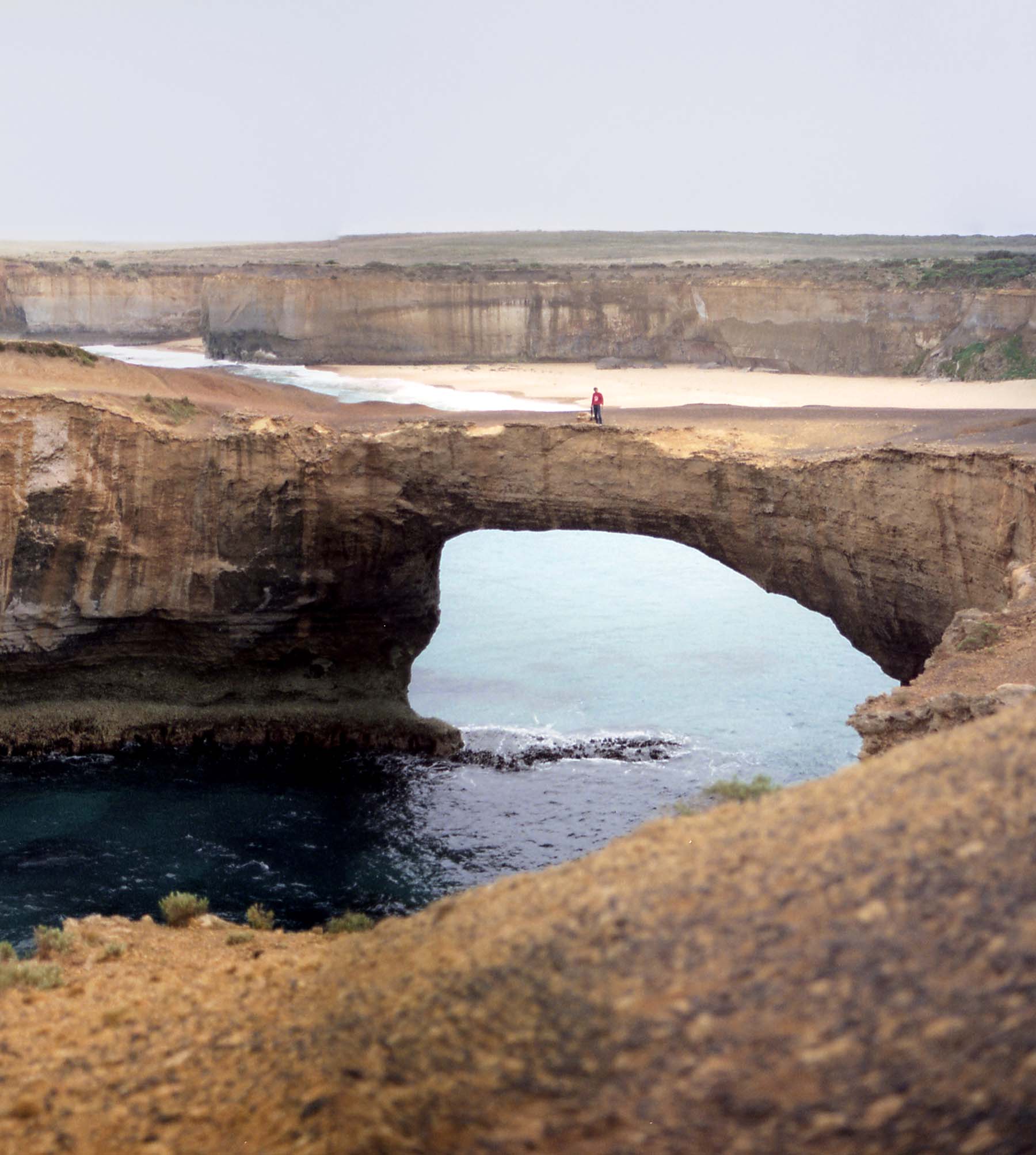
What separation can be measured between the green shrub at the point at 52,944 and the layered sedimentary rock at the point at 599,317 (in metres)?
35.4

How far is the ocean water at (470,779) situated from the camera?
16.5m

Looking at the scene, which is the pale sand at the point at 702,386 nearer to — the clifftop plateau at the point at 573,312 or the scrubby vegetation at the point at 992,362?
the scrubby vegetation at the point at 992,362

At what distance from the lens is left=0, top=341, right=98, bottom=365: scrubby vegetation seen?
67.3 ft

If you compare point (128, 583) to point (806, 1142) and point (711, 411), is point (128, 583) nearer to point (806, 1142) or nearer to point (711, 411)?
point (711, 411)

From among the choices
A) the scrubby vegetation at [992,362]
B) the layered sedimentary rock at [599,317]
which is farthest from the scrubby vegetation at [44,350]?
the layered sedimentary rock at [599,317]

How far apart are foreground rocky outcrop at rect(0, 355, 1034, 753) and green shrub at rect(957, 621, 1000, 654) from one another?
376 centimetres

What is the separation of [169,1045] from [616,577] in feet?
100.0

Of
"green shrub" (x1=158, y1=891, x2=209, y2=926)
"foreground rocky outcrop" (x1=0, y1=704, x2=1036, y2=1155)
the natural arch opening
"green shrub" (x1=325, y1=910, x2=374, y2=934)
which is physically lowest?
the natural arch opening

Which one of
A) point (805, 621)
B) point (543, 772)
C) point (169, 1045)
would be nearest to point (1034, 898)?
point (169, 1045)

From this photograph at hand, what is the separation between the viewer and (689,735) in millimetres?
23562

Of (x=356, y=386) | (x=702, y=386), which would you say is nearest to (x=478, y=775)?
(x=702, y=386)

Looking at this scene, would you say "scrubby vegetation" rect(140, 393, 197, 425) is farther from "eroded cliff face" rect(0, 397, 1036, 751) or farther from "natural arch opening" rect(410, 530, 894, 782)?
"natural arch opening" rect(410, 530, 894, 782)

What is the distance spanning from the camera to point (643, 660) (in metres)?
29.0

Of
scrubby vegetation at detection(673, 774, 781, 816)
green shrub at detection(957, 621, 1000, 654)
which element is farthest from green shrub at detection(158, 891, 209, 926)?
green shrub at detection(957, 621, 1000, 654)
